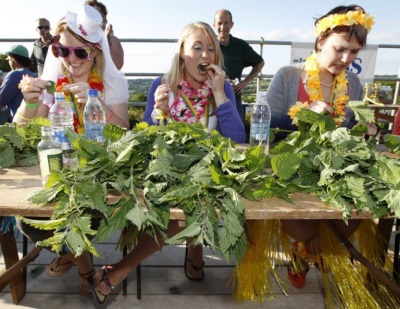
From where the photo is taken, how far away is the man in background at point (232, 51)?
3488mm

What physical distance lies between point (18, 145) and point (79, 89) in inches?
19.7

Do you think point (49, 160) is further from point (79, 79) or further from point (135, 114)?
point (135, 114)

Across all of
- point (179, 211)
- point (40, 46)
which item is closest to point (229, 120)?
point (179, 211)

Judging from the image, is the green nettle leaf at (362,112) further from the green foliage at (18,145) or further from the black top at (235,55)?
the black top at (235,55)

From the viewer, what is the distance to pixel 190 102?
6.69 feet

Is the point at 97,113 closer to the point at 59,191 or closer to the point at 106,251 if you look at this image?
the point at 59,191

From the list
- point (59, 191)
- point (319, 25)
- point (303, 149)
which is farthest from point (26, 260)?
point (319, 25)

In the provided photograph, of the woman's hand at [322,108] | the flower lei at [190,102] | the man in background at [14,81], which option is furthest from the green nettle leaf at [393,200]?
the man in background at [14,81]

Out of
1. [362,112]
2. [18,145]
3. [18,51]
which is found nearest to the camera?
[362,112]

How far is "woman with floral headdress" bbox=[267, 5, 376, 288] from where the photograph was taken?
5.37 ft

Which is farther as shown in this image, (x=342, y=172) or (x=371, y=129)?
(x=371, y=129)

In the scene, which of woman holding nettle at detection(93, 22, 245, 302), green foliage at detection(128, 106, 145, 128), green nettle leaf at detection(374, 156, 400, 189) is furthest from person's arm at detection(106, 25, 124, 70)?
green nettle leaf at detection(374, 156, 400, 189)

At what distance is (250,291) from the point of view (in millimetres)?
1671

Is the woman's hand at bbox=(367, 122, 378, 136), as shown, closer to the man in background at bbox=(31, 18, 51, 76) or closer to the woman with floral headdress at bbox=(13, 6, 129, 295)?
the woman with floral headdress at bbox=(13, 6, 129, 295)
